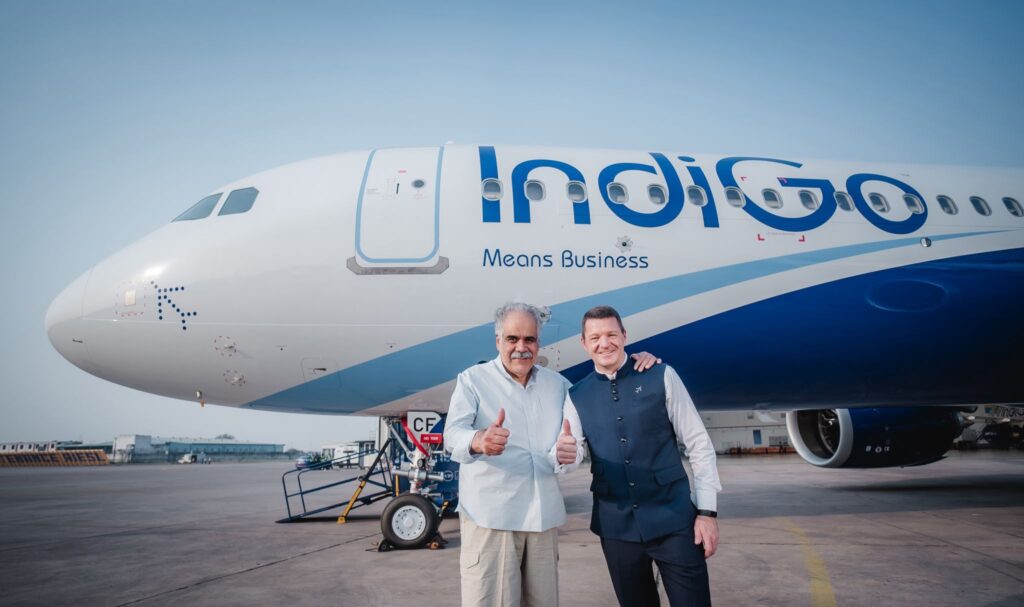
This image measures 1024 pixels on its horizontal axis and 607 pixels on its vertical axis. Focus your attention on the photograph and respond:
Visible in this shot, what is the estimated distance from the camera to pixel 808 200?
21.9 feet

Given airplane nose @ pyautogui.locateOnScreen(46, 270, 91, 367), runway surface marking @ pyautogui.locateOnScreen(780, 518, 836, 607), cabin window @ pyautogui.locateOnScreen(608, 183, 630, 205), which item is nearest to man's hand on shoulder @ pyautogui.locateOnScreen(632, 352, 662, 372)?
runway surface marking @ pyautogui.locateOnScreen(780, 518, 836, 607)

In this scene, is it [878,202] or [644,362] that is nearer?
[644,362]

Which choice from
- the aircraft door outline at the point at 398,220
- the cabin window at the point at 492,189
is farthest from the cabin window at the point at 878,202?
the aircraft door outline at the point at 398,220

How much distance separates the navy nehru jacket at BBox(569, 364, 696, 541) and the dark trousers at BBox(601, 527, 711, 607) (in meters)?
0.05

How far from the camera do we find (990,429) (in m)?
37.6

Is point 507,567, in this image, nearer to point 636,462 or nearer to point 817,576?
point 636,462

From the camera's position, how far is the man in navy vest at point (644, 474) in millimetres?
2193

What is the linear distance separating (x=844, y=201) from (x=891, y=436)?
253 inches

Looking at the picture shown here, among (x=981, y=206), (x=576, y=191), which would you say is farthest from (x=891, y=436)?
(x=576, y=191)

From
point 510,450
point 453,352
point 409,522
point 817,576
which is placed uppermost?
point 453,352

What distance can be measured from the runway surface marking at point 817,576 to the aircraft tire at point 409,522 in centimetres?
351

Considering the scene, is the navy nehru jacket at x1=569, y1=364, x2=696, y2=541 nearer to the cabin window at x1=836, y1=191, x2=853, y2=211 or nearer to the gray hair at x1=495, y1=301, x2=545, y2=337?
the gray hair at x1=495, y1=301, x2=545, y2=337

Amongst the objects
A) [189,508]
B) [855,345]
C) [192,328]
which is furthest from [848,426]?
[189,508]

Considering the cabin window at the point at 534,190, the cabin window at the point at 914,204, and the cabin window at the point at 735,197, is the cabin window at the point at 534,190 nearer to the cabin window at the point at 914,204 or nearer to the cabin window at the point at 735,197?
the cabin window at the point at 735,197
